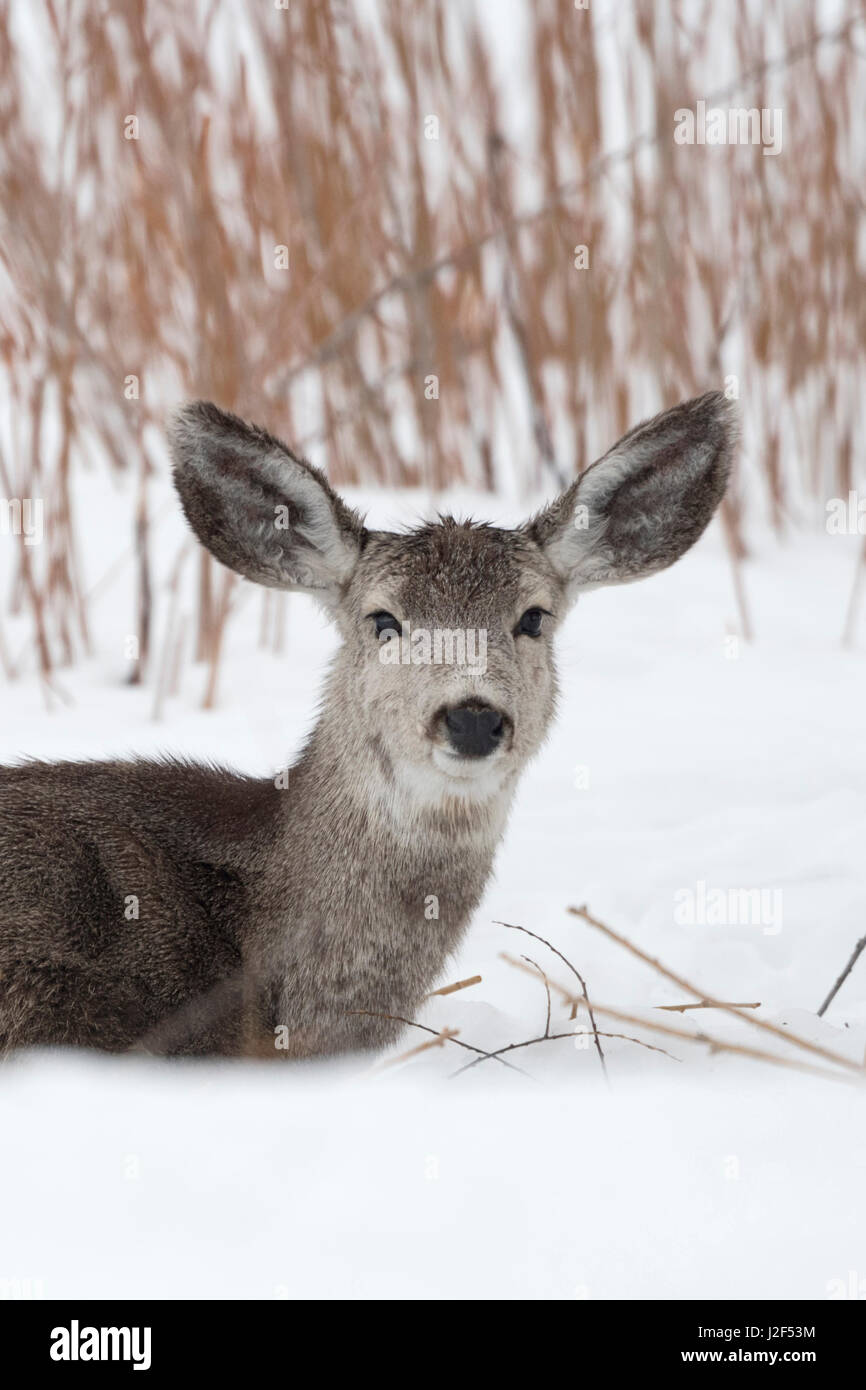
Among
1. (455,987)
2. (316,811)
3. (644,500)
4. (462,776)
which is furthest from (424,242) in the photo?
(455,987)

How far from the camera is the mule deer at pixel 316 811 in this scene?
3844mm

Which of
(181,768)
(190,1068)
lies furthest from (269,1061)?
(181,768)

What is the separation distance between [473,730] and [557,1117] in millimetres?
825

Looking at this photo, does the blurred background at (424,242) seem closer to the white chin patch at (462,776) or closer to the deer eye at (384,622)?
the deer eye at (384,622)

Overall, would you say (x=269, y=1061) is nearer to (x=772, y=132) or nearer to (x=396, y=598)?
(x=396, y=598)

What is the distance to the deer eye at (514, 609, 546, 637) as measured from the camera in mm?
4188

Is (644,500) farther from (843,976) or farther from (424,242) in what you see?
(424,242)

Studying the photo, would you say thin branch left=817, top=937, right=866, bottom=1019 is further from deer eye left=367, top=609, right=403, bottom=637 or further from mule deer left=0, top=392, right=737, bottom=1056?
deer eye left=367, top=609, right=403, bottom=637

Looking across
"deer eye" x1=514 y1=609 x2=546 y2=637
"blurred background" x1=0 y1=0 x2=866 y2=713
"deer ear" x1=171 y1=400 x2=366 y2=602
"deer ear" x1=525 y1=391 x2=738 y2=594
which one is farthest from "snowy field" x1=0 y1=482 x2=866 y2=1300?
"blurred background" x1=0 y1=0 x2=866 y2=713

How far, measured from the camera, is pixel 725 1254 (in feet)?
9.37

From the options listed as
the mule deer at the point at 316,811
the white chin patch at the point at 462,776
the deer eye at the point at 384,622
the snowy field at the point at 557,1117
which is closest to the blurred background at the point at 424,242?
the snowy field at the point at 557,1117

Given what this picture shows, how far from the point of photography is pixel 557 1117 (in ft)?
10.9

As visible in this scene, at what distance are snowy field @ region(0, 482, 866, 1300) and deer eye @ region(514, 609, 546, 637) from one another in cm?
90

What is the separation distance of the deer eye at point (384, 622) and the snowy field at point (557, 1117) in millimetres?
936
